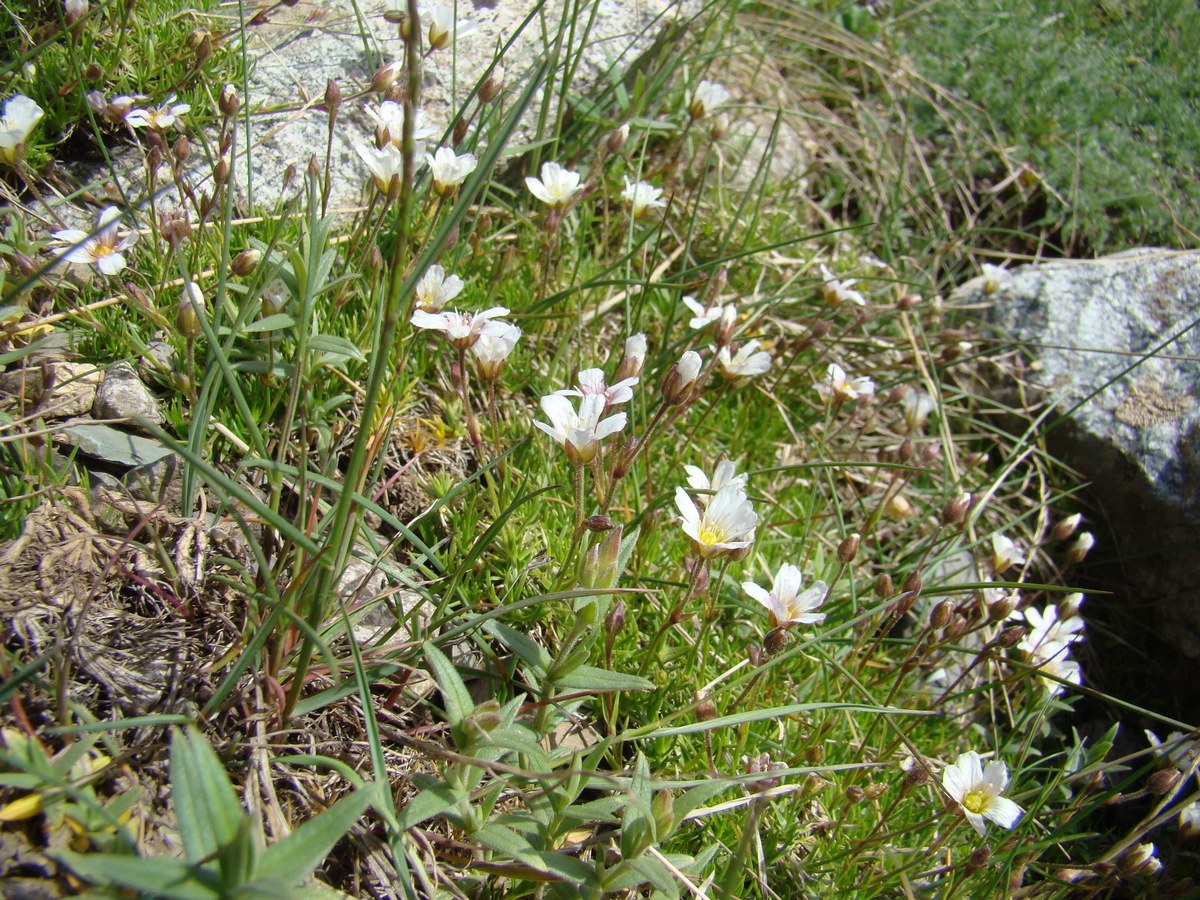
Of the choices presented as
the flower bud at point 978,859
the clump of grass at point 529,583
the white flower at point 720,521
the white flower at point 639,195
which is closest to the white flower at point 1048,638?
the clump of grass at point 529,583

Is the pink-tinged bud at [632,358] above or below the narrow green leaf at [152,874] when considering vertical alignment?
above

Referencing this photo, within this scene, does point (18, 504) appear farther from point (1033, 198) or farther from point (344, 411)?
point (1033, 198)

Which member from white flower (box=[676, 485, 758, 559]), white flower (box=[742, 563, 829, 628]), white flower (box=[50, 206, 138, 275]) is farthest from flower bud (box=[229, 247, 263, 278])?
white flower (box=[742, 563, 829, 628])

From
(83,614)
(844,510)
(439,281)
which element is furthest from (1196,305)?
(83,614)

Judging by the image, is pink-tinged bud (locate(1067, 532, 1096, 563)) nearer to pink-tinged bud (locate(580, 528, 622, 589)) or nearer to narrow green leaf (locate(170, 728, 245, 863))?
pink-tinged bud (locate(580, 528, 622, 589))

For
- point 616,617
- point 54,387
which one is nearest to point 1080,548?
point 616,617

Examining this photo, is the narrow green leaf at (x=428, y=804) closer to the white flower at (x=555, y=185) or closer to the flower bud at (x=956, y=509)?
the flower bud at (x=956, y=509)

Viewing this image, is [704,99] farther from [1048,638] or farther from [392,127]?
[1048,638]
